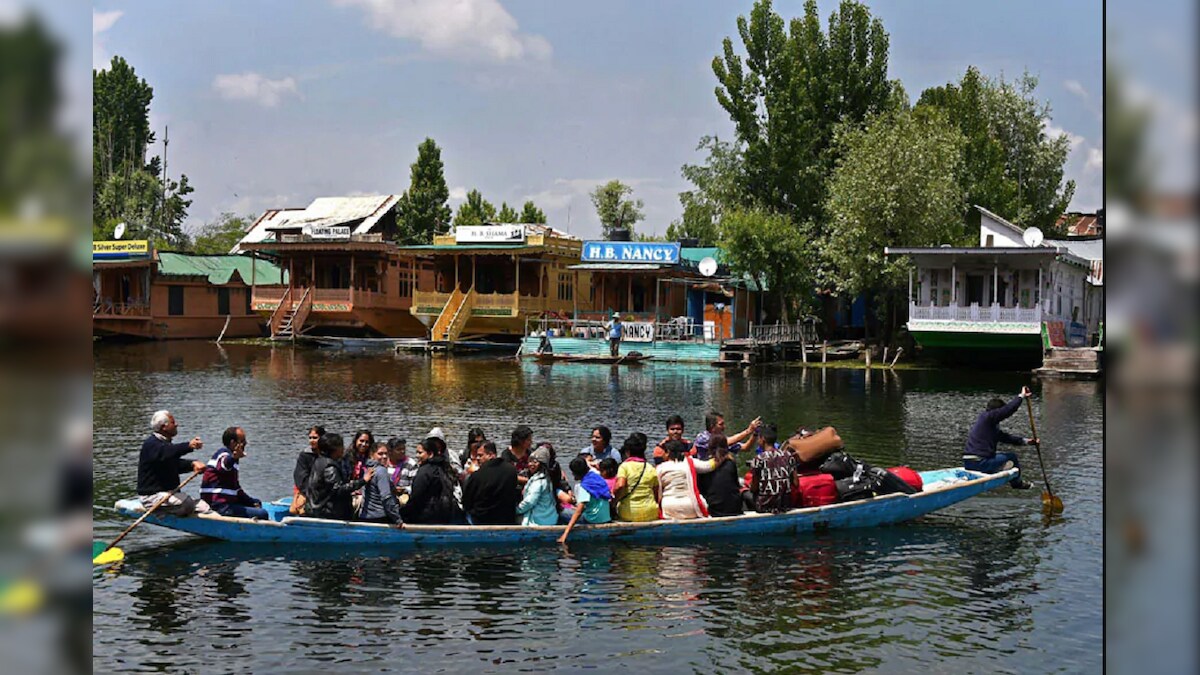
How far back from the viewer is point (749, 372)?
136 ft

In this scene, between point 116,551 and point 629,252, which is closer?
point 116,551

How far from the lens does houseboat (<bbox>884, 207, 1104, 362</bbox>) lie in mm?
40750

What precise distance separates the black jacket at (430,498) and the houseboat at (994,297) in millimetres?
31366

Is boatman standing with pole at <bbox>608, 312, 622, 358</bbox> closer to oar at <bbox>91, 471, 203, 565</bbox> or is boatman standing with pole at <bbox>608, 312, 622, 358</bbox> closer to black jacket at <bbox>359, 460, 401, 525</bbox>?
black jacket at <bbox>359, 460, 401, 525</bbox>

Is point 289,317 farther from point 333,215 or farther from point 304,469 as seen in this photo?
point 304,469

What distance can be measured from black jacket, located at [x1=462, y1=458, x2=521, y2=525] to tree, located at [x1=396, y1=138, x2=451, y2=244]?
200 feet

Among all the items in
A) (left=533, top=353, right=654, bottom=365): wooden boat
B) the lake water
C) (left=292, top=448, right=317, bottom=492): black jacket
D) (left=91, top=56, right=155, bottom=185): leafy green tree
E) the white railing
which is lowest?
the lake water

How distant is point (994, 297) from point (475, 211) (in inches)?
1752

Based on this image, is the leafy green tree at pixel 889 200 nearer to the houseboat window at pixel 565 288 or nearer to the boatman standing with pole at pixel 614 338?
the boatman standing with pole at pixel 614 338

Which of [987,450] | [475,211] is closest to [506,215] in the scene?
[475,211]

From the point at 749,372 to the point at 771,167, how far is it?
14395mm

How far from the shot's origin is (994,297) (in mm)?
41469
